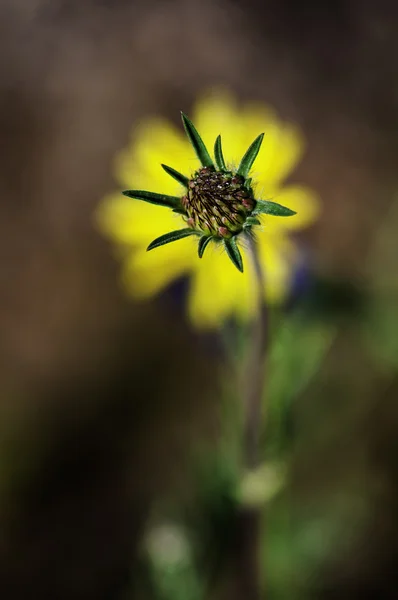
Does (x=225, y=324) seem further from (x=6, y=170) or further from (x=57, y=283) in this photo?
(x=6, y=170)

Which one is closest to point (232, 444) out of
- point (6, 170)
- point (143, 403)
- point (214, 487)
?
point (214, 487)

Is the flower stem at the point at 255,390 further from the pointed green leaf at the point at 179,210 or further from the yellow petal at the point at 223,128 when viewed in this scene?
the yellow petal at the point at 223,128

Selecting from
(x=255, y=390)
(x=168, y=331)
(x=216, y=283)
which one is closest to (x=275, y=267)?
(x=216, y=283)

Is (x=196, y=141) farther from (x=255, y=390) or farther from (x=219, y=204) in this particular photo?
(x=255, y=390)

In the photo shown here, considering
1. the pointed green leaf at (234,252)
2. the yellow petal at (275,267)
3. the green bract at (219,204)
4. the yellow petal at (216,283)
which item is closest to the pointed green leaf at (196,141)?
the green bract at (219,204)

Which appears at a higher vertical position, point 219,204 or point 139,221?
point 139,221

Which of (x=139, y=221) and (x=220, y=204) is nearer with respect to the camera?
(x=220, y=204)

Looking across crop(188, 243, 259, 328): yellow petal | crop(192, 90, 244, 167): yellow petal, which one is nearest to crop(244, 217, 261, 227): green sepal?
crop(188, 243, 259, 328): yellow petal
